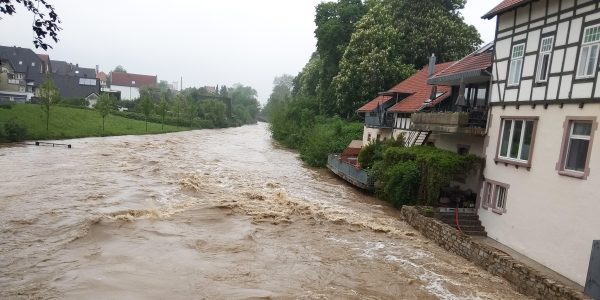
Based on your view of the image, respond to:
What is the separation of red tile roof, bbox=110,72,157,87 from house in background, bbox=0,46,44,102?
125 ft

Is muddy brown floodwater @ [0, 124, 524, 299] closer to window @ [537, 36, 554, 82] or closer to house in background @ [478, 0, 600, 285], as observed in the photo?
house in background @ [478, 0, 600, 285]

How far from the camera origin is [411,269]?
12164 millimetres

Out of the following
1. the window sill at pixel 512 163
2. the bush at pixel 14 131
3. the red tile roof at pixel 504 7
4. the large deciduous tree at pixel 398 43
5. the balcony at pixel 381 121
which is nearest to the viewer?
the window sill at pixel 512 163

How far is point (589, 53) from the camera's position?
11617 millimetres

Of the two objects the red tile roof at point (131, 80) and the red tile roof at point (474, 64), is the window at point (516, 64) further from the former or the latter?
the red tile roof at point (131, 80)

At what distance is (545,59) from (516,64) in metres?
1.38

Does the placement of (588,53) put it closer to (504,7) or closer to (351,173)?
(504,7)

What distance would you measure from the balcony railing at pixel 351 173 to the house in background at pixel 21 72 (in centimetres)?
5780

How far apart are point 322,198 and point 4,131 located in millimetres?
28241

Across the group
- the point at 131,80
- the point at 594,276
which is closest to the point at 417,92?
the point at 594,276

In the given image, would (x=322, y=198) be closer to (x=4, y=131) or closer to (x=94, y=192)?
(x=94, y=192)

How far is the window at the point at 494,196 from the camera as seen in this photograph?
1476 centimetres

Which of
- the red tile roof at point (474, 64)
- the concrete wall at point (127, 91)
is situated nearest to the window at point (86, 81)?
the concrete wall at point (127, 91)

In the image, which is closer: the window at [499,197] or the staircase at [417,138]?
the window at [499,197]
